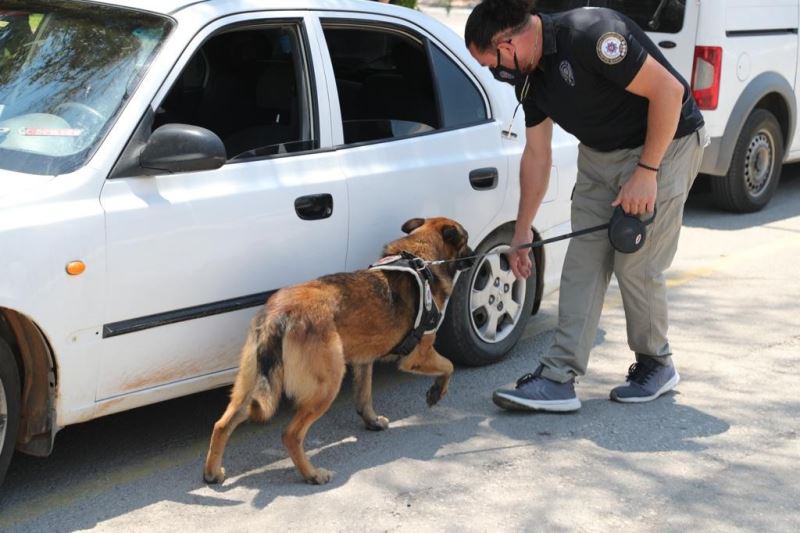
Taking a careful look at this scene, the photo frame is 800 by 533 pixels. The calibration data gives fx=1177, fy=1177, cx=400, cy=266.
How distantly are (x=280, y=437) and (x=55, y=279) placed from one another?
137 cm

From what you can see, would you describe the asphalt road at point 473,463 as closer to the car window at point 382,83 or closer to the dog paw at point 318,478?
the dog paw at point 318,478

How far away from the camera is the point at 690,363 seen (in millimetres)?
5801

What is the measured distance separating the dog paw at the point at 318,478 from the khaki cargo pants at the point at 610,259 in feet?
4.00

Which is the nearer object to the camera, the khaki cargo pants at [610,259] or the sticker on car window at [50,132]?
the sticker on car window at [50,132]

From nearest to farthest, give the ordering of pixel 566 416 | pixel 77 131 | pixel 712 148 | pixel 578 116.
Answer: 1. pixel 77 131
2. pixel 578 116
3. pixel 566 416
4. pixel 712 148

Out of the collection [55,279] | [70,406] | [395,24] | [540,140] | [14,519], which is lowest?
[14,519]

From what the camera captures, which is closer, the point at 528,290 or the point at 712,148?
the point at 528,290

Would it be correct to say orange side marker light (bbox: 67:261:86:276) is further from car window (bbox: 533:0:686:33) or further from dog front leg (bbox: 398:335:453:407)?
car window (bbox: 533:0:686:33)

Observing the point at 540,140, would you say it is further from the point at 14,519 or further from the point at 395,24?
the point at 14,519

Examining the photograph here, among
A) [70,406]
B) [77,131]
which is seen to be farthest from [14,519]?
[77,131]

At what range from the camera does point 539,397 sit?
506 cm

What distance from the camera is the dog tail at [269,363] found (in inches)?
163

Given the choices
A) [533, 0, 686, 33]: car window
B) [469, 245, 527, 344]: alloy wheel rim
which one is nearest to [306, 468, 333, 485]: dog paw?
[469, 245, 527, 344]: alloy wheel rim

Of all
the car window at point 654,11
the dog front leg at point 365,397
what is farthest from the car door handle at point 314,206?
the car window at point 654,11
